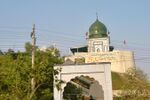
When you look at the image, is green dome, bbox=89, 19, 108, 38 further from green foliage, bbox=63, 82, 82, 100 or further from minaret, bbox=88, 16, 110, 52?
green foliage, bbox=63, 82, 82, 100

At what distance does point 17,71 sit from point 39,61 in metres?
1.47

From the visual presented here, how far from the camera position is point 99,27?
71688mm

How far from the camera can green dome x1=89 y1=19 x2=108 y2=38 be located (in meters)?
70.6

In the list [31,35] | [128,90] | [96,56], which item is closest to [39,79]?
[31,35]

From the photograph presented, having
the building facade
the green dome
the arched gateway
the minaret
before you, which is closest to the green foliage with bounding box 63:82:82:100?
the arched gateway

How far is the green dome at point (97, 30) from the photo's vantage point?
70.6m

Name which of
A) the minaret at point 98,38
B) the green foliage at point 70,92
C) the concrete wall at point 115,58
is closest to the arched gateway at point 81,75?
the green foliage at point 70,92

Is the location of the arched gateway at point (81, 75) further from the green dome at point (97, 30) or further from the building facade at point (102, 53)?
the green dome at point (97, 30)

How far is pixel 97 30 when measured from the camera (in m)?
70.7

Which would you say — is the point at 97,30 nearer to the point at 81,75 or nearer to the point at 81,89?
the point at 81,89

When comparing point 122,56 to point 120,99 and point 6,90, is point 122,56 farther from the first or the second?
point 6,90

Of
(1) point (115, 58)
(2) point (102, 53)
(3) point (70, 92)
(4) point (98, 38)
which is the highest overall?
(4) point (98, 38)

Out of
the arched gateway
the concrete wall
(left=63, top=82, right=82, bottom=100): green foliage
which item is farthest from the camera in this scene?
the concrete wall

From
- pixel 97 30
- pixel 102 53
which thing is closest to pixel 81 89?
pixel 102 53
